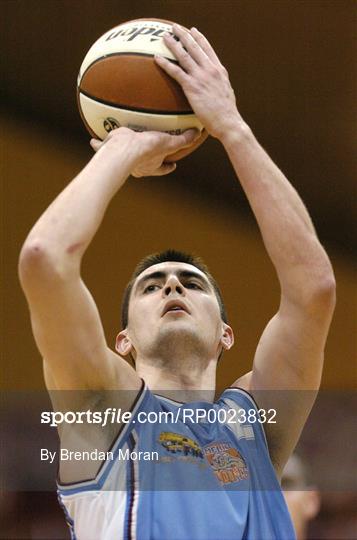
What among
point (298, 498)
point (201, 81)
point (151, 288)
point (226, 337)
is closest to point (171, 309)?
point (151, 288)

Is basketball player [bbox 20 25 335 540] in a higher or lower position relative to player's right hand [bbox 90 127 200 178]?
lower

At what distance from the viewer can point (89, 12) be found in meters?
5.51

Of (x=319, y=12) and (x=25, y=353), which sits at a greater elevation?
(x=319, y=12)

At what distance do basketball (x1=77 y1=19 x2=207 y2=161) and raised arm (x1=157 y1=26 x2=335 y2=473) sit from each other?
0.13 feet

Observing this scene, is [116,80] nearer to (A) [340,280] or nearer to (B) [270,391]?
(B) [270,391]

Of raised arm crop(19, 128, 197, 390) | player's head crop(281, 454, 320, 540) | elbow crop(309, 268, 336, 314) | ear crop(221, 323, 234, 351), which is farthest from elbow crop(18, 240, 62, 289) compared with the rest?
player's head crop(281, 454, 320, 540)

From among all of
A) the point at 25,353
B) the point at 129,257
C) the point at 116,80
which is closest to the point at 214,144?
the point at 129,257

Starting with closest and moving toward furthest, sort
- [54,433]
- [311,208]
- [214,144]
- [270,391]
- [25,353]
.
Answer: [270,391] → [54,433] → [25,353] → [214,144] → [311,208]

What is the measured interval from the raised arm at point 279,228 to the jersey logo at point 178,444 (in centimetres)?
32

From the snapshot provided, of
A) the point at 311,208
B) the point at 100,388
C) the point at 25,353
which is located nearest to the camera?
the point at 100,388

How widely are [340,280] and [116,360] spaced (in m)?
4.54

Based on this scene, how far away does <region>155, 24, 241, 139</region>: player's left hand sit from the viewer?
239 centimetres

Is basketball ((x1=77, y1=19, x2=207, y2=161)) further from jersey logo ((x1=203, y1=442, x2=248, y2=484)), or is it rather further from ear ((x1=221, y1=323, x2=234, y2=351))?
jersey logo ((x1=203, y1=442, x2=248, y2=484))

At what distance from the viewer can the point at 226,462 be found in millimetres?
2400
